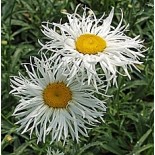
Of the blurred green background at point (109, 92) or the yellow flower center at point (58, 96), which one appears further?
the blurred green background at point (109, 92)

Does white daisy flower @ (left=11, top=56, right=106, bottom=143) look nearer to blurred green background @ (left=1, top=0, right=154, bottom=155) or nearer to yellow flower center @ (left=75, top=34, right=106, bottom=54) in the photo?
yellow flower center @ (left=75, top=34, right=106, bottom=54)

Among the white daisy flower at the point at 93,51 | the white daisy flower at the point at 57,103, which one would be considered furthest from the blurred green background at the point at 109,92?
the white daisy flower at the point at 93,51

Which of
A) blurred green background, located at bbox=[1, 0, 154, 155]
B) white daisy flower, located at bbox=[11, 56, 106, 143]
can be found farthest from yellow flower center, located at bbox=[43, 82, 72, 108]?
blurred green background, located at bbox=[1, 0, 154, 155]

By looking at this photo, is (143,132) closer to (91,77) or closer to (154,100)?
(154,100)

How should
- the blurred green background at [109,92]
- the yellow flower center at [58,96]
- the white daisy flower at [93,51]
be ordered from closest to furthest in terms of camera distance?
the white daisy flower at [93,51] < the yellow flower center at [58,96] < the blurred green background at [109,92]

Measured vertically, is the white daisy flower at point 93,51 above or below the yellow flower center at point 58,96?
above

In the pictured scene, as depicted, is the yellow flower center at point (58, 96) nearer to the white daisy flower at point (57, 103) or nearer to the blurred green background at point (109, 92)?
the white daisy flower at point (57, 103)

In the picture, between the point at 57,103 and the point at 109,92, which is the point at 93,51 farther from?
the point at 109,92

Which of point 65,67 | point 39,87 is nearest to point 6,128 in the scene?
point 39,87
